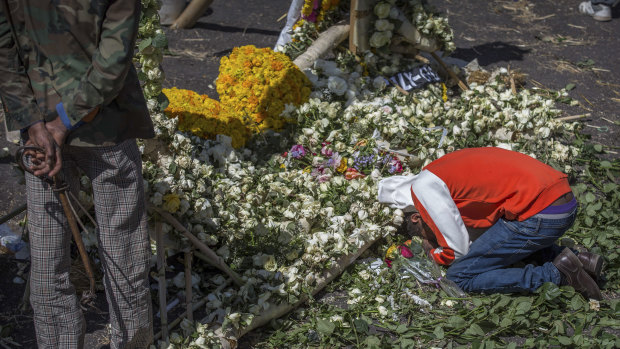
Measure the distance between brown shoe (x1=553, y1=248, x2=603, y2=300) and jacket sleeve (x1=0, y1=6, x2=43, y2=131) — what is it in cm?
290

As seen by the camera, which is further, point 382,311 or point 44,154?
point 382,311

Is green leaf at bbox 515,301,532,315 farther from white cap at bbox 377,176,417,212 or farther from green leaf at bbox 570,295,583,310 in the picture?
white cap at bbox 377,176,417,212

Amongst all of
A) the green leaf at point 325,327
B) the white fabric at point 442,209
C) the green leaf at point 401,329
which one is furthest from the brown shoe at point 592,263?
the green leaf at point 325,327

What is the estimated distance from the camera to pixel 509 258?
3.59 metres

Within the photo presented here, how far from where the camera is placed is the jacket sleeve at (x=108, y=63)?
2.11 m

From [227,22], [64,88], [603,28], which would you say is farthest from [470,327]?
[603,28]

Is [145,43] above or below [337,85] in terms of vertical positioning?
above

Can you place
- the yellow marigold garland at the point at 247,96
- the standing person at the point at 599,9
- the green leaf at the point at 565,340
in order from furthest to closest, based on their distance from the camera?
the standing person at the point at 599,9 → the yellow marigold garland at the point at 247,96 → the green leaf at the point at 565,340

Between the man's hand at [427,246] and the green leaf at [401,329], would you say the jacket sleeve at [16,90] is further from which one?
the man's hand at [427,246]

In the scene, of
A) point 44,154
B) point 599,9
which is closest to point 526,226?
point 44,154

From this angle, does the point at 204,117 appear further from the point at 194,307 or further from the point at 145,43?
the point at 194,307

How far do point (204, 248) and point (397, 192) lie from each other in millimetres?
1348

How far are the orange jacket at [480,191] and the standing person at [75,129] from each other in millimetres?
1714

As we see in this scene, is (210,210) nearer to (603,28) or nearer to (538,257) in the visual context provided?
(538,257)
